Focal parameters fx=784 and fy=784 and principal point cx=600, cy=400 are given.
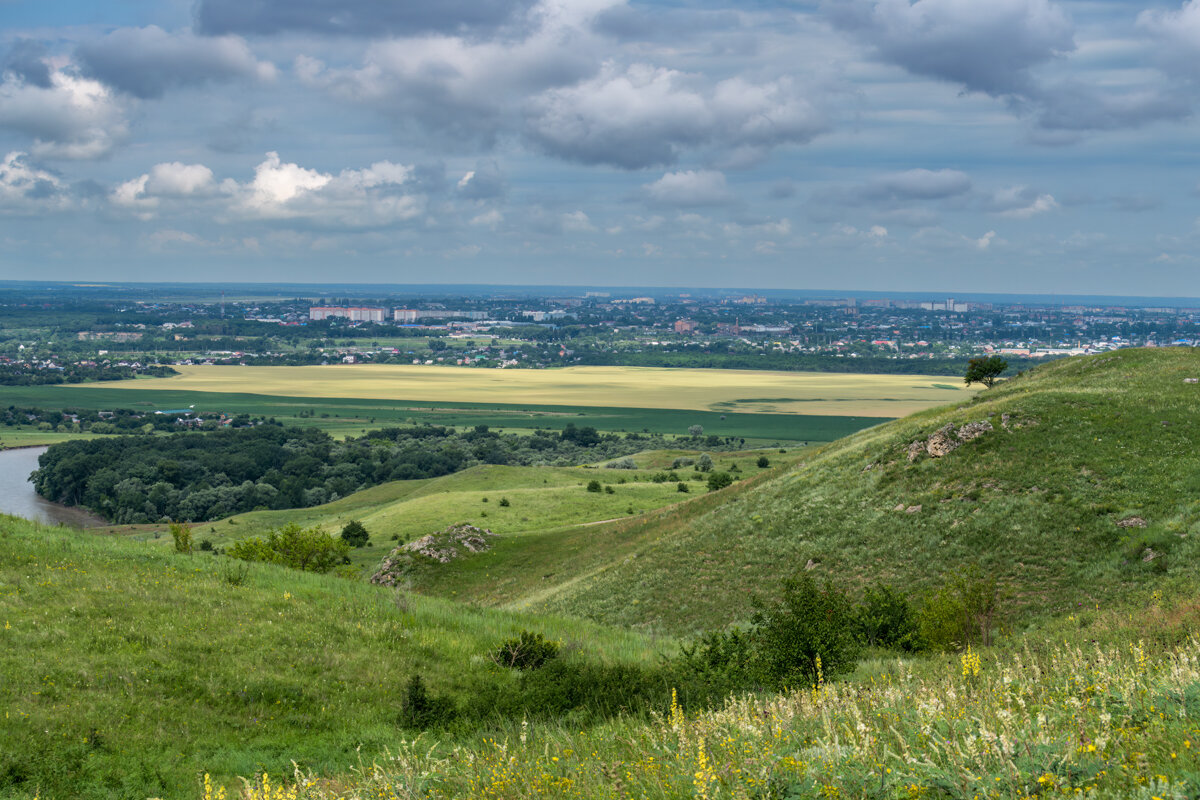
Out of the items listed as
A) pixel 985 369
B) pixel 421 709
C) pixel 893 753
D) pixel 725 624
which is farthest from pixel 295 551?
pixel 985 369

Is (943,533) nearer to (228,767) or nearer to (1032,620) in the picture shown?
(1032,620)

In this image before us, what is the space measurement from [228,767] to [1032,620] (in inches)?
841

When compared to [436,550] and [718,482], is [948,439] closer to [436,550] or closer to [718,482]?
[718,482]

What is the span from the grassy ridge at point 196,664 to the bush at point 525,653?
477mm

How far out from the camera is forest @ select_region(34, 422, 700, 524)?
122 meters

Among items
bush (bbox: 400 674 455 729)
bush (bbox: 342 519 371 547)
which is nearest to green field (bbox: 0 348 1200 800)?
bush (bbox: 400 674 455 729)

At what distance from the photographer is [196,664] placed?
15.3 metres

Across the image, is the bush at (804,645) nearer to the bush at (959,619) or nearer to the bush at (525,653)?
the bush at (959,619)

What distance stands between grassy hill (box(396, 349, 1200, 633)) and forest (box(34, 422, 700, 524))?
8932 centimetres

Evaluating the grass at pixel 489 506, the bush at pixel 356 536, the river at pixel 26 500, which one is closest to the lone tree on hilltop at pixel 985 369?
the grass at pixel 489 506

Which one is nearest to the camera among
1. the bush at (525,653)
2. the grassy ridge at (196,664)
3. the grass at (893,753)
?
the grass at (893,753)

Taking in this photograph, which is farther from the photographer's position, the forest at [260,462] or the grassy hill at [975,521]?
the forest at [260,462]

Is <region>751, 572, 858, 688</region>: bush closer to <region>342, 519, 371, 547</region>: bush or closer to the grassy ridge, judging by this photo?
the grassy ridge

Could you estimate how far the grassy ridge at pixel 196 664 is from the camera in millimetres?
12242
